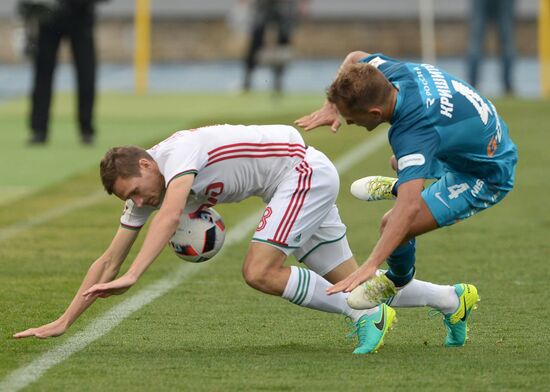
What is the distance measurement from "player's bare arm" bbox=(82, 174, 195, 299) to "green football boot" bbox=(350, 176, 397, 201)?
1.10 m

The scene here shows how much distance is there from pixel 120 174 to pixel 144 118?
1434cm

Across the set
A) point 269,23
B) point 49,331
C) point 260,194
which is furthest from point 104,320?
point 269,23

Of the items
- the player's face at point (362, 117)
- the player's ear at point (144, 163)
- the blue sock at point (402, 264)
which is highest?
the player's face at point (362, 117)

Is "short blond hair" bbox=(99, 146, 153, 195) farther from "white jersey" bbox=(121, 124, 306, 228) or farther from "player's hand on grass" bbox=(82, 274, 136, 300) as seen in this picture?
"player's hand on grass" bbox=(82, 274, 136, 300)

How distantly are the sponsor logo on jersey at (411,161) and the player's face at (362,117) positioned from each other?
201 mm

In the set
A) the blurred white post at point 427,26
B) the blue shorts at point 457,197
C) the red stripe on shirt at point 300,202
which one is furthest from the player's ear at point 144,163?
→ the blurred white post at point 427,26

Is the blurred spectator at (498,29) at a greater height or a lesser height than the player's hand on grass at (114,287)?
lesser

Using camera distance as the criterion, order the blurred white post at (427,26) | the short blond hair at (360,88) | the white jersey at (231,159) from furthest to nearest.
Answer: the blurred white post at (427,26)
the white jersey at (231,159)
the short blond hair at (360,88)

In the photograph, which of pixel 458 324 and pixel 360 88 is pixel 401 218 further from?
pixel 458 324

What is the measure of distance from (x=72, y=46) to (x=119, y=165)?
424 inches

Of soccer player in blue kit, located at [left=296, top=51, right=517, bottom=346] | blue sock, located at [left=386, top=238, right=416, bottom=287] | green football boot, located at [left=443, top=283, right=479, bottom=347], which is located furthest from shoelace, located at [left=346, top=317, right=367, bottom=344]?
green football boot, located at [left=443, top=283, right=479, bottom=347]

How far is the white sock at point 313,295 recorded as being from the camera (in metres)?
6.68

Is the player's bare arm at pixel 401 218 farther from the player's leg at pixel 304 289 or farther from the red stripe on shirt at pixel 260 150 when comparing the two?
the red stripe on shirt at pixel 260 150

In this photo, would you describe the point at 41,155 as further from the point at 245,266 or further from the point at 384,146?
the point at 245,266
